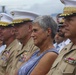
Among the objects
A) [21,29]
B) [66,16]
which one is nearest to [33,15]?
[21,29]

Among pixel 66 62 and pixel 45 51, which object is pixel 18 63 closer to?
pixel 45 51

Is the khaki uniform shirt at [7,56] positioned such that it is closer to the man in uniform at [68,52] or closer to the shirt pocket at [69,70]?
the man in uniform at [68,52]

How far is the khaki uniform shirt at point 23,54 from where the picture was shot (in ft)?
16.1

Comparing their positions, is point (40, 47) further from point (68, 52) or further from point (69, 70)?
point (69, 70)

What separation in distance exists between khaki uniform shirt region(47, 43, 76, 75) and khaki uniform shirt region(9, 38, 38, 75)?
1045 mm

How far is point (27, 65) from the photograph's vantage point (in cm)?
430

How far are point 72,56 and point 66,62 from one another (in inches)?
3.5

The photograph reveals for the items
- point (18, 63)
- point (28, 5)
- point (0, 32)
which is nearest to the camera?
point (18, 63)

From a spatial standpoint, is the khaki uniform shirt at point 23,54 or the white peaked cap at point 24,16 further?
the white peaked cap at point 24,16

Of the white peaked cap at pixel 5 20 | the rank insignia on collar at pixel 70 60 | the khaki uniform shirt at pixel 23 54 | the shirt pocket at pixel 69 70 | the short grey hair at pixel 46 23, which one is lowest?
the khaki uniform shirt at pixel 23 54

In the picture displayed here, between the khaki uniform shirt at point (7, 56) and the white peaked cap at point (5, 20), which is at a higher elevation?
the white peaked cap at point (5, 20)

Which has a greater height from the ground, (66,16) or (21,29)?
(66,16)

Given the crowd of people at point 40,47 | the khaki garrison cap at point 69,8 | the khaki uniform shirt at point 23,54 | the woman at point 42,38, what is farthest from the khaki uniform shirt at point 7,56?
the khaki garrison cap at point 69,8

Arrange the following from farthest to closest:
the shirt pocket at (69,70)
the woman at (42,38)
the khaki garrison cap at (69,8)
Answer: the woman at (42,38), the khaki garrison cap at (69,8), the shirt pocket at (69,70)
